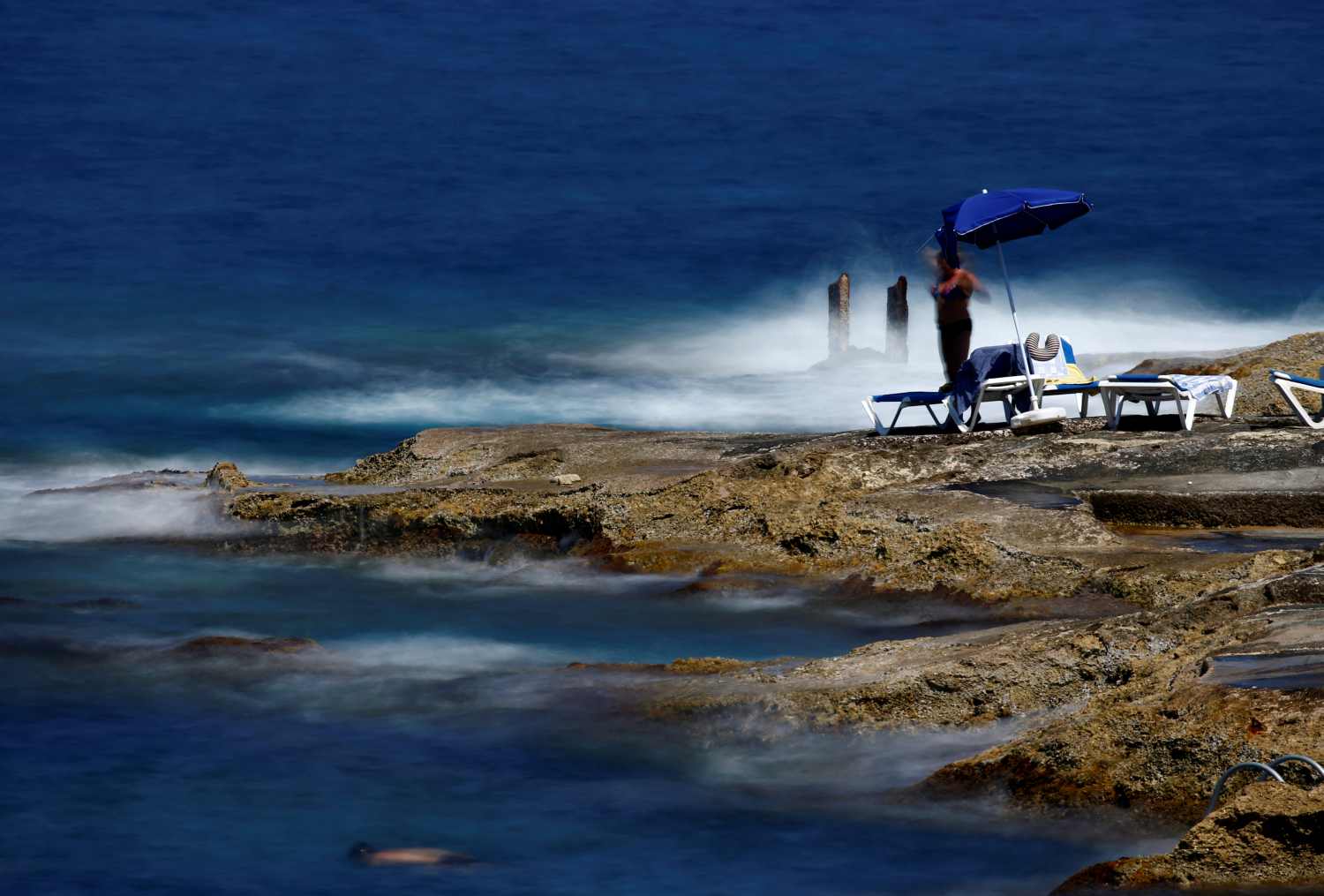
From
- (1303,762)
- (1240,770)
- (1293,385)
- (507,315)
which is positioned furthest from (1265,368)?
(507,315)

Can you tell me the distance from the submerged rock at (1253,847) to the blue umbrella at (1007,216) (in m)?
7.19

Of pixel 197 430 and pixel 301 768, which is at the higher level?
pixel 197 430

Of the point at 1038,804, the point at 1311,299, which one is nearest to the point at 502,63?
the point at 1311,299

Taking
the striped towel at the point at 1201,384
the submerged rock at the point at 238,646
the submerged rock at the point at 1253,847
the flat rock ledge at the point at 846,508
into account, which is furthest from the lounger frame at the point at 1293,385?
the submerged rock at the point at 1253,847

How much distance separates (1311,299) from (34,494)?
24484mm

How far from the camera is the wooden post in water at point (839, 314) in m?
27.0

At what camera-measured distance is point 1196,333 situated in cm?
3153

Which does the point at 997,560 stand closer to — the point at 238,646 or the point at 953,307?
the point at 953,307

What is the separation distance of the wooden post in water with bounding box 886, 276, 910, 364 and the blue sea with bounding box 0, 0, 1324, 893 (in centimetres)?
17

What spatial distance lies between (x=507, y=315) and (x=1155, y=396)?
2079cm

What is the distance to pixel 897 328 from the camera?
26.7m

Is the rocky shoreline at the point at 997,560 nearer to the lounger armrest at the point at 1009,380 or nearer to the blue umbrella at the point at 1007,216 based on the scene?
the lounger armrest at the point at 1009,380

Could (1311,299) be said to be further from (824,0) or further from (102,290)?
(824,0)

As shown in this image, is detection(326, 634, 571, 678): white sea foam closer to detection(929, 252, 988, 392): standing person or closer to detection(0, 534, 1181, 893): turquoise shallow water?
detection(0, 534, 1181, 893): turquoise shallow water
